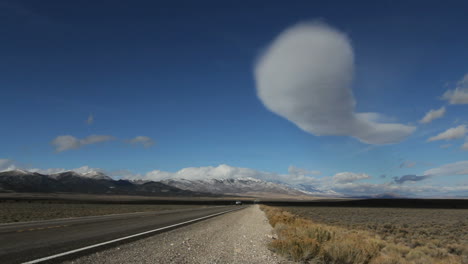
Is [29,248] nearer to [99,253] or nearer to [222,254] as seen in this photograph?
[99,253]

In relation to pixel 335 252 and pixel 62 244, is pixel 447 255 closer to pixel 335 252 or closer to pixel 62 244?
pixel 335 252

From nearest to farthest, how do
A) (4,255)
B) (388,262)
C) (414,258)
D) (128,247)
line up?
(4,255), (388,262), (128,247), (414,258)

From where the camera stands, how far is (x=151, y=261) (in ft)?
25.9

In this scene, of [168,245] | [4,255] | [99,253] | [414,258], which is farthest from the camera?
[414,258]

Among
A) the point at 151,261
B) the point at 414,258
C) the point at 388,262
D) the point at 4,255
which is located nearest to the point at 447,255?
the point at 414,258

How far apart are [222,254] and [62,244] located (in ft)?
16.2

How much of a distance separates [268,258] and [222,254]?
4.70 feet

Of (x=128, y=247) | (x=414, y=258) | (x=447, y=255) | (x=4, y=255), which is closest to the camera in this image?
(x=4, y=255)

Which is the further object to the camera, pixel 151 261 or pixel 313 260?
pixel 313 260

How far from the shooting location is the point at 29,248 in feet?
28.5

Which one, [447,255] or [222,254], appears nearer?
[222,254]

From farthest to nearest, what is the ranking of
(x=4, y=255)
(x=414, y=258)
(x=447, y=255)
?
(x=447, y=255)
(x=414, y=258)
(x=4, y=255)

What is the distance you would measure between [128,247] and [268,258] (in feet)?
14.2

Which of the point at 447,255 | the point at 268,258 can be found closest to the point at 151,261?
the point at 268,258
